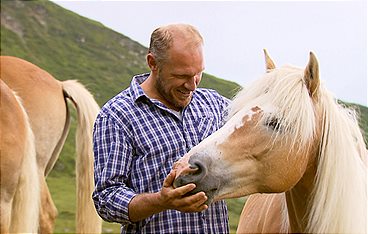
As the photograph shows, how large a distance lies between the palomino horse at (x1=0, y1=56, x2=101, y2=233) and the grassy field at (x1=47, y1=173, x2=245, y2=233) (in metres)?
4.51

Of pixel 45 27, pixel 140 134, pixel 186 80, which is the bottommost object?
pixel 140 134

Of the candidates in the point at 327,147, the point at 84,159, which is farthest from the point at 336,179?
the point at 84,159

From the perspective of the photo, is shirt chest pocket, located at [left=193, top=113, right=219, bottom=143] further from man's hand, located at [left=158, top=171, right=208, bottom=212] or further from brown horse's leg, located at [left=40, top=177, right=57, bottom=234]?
brown horse's leg, located at [left=40, top=177, right=57, bottom=234]

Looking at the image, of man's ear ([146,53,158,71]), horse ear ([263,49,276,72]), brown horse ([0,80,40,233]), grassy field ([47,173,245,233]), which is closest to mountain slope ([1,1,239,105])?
grassy field ([47,173,245,233])

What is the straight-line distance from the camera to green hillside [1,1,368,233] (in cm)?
1866

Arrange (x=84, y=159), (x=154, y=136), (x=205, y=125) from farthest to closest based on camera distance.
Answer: (x=84, y=159) < (x=205, y=125) < (x=154, y=136)

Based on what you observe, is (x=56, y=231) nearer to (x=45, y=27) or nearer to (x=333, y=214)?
(x=333, y=214)

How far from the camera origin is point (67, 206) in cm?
1199

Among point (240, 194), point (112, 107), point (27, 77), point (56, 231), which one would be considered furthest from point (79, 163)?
point (56, 231)

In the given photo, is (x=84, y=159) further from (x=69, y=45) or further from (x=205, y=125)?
(x=69, y=45)

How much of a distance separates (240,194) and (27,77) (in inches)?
151

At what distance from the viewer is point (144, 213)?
2193mm

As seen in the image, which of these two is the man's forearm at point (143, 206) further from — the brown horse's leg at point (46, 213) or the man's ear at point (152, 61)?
the brown horse's leg at point (46, 213)

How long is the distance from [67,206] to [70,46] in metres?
9.66
